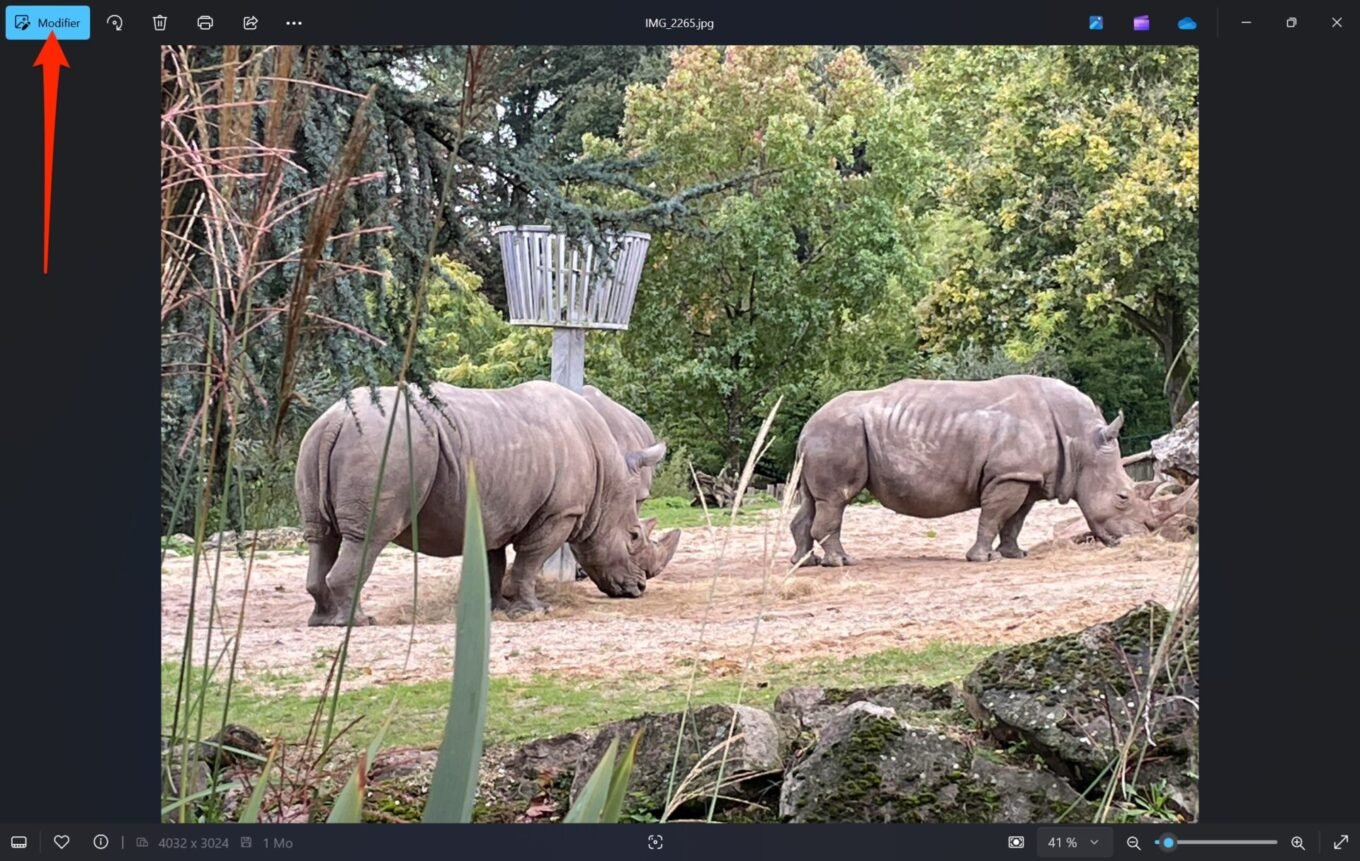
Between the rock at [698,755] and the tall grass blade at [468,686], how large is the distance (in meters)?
1.61

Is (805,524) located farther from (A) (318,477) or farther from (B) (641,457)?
(A) (318,477)

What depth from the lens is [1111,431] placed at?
7902 mm

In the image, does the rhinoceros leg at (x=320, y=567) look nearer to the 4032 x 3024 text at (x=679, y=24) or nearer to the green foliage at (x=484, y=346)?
the green foliage at (x=484, y=346)

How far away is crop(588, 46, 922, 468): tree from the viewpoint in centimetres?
838

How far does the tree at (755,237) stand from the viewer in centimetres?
838

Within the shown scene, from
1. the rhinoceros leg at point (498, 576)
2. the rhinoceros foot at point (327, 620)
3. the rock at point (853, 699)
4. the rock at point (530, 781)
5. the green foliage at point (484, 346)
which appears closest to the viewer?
the rock at point (530, 781)

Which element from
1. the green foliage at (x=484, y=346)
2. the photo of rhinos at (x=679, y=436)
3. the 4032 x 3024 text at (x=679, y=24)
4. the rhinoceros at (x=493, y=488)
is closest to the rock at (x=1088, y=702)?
the photo of rhinos at (x=679, y=436)

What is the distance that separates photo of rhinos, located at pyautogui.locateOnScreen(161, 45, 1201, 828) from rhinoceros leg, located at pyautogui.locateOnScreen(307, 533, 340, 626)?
31 millimetres

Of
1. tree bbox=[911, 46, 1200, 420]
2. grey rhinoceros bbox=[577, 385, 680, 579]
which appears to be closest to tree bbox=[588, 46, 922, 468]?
tree bbox=[911, 46, 1200, 420]

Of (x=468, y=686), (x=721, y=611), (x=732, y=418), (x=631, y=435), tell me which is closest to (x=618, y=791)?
(x=468, y=686)

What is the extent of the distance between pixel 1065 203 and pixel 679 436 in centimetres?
289
